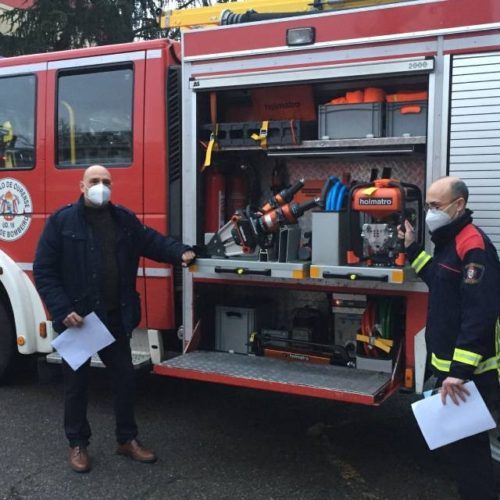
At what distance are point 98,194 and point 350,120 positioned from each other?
159 centimetres

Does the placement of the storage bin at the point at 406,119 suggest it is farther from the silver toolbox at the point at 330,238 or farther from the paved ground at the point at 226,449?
the paved ground at the point at 226,449

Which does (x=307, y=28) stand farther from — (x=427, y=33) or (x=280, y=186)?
(x=280, y=186)

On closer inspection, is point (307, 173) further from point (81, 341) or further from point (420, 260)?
point (81, 341)

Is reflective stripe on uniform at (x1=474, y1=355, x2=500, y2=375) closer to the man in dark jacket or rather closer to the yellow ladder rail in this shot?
the man in dark jacket

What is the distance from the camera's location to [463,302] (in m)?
2.81

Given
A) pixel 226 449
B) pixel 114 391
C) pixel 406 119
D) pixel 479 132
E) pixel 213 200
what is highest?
pixel 406 119

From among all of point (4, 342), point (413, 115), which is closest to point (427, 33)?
point (413, 115)

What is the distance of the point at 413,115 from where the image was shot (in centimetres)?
381

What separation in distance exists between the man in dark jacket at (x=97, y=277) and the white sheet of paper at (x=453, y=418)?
177cm

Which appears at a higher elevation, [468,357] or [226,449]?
[468,357]

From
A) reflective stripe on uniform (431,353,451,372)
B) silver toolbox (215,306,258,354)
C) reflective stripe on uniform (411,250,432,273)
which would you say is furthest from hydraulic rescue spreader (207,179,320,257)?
reflective stripe on uniform (431,353,451,372)

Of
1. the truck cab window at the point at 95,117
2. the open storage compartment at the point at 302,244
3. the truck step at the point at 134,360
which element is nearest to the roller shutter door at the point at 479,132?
the open storage compartment at the point at 302,244

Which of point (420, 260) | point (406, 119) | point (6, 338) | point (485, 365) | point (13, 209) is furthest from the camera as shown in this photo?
point (6, 338)

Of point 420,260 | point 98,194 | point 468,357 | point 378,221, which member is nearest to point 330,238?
point 378,221
